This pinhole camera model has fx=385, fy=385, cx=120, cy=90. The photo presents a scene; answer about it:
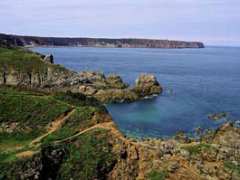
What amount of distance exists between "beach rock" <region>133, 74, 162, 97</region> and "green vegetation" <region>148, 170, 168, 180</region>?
207 ft

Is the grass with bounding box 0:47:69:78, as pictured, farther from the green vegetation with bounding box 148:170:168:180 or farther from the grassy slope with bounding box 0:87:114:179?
the green vegetation with bounding box 148:170:168:180

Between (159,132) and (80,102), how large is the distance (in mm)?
28145

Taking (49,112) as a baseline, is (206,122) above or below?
below

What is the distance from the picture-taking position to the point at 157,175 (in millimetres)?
26484

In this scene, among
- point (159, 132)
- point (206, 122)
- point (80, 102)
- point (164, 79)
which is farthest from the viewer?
point (164, 79)

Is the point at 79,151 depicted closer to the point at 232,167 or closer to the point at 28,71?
the point at 232,167

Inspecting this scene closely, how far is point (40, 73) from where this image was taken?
88438 mm

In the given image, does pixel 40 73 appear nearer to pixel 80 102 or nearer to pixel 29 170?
pixel 80 102

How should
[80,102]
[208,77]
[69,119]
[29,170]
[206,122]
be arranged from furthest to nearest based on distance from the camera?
[208,77], [206,122], [80,102], [69,119], [29,170]

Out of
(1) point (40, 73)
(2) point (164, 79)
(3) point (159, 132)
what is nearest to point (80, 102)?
(3) point (159, 132)

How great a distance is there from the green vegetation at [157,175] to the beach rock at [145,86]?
6313 cm

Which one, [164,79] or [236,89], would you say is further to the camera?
[164,79]

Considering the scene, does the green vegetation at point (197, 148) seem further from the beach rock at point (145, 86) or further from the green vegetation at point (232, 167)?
the beach rock at point (145, 86)

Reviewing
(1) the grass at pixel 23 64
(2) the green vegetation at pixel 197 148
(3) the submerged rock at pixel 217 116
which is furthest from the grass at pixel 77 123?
(1) the grass at pixel 23 64
